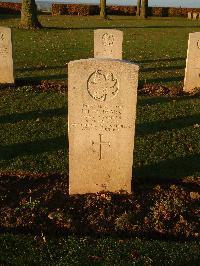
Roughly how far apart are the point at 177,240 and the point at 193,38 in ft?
25.0

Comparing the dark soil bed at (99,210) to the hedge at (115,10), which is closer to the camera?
the dark soil bed at (99,210)

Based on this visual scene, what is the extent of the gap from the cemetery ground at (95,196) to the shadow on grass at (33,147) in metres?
0.02

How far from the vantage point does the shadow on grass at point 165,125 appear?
8.91 meters

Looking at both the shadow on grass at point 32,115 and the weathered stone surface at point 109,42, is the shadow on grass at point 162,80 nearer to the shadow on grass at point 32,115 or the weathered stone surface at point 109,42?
the weathered stone surface at point 109,42

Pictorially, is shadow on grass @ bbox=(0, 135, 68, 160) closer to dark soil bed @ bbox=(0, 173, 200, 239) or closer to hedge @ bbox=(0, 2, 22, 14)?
dark soil bed @ bbox=(0, 173, 200, 239)

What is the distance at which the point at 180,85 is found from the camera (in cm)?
1308

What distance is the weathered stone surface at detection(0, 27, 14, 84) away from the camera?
1198cm

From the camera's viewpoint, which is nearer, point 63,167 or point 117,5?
point 63,167

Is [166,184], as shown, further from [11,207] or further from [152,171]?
[11,207]

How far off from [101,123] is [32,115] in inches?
167

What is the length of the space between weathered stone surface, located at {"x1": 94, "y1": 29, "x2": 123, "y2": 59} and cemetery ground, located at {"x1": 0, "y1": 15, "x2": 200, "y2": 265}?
1.68 meters

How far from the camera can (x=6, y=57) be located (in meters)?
12.2

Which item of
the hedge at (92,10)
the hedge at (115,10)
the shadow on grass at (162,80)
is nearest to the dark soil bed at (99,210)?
the shadow on grass at (162,80)

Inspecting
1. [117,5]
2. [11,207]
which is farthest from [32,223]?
[117,5]
